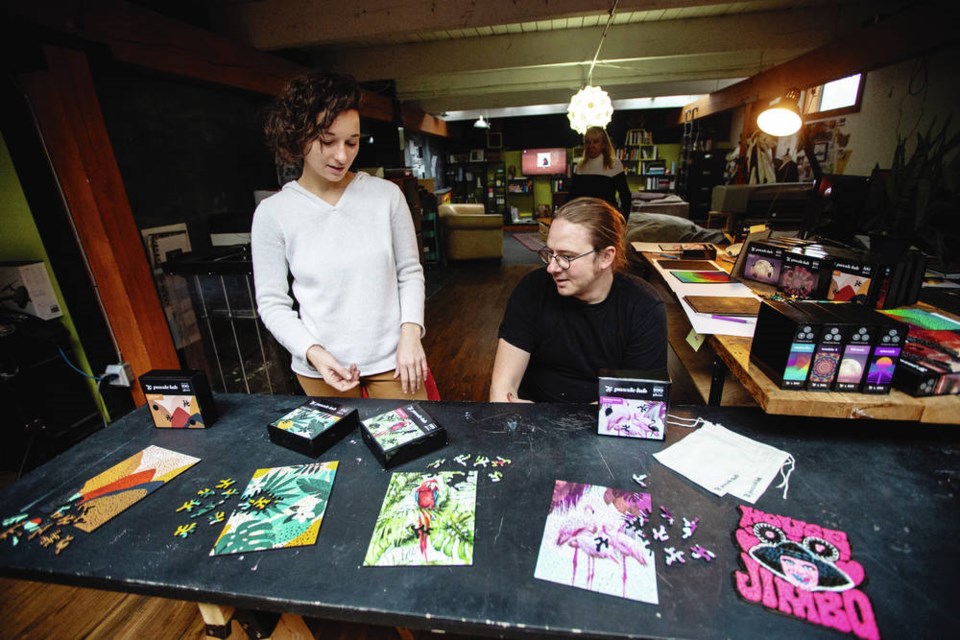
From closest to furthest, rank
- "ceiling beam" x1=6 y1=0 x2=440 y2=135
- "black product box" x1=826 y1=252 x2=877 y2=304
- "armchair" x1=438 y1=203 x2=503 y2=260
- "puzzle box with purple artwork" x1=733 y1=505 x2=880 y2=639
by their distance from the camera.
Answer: "puzzle box with purple artwork" x1=733 y1=505 x2=880 y2=639 < "black product box" x1=826 y1=252 x2=877 y2=304 < "ceiling beam" x1=6 y1=0 x2=440 y2=135 < "armchair" x1=438 y1=203 x2=503 y2=260

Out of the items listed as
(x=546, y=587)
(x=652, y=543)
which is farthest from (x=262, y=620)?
(x=652, y=543)

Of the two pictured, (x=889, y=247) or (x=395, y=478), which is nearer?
(x=395, y=478)

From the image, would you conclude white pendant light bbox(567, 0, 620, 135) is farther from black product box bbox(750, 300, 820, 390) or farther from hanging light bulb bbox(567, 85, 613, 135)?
black product box bbox(750, 300, 820, 390)

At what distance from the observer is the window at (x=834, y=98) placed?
5121mm

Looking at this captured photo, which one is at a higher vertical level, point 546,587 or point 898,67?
point 898,67

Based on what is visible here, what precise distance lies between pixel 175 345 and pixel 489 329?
258 cm

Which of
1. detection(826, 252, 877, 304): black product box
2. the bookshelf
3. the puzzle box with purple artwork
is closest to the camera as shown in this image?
the puzzle box with purple artwork

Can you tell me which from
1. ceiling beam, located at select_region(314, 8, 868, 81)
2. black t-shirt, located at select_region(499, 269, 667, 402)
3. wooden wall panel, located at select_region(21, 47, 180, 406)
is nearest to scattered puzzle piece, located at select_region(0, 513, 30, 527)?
black t-shirt, located at select_region(499, 269, 667, 402)

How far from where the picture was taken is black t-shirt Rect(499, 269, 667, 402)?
4.87 ft

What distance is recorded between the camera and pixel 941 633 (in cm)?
65

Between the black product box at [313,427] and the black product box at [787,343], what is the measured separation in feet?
3.83

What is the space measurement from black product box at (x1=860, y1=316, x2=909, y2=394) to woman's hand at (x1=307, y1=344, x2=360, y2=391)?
139 cm

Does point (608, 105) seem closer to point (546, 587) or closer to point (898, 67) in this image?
point (898, 67)

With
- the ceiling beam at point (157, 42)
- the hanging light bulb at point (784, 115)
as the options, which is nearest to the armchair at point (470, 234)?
the ceiling beam at point (157, 42)
